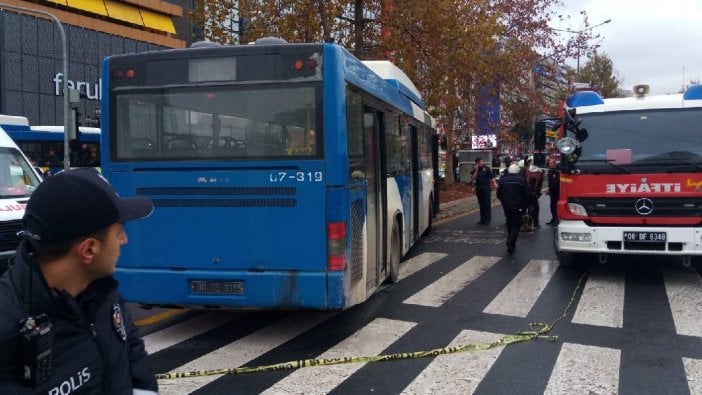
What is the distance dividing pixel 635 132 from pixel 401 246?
3.87 m

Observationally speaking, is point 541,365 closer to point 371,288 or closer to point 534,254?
point 371,288

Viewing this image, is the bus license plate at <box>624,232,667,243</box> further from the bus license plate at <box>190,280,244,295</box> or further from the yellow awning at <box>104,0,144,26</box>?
the yellow awning at <box>104,0,144,26</box>

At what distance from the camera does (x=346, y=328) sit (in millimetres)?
6656

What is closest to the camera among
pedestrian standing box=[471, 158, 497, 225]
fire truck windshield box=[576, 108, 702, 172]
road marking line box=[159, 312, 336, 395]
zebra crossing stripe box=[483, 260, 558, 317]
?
road marking line box=[159, 312, 336, 395]

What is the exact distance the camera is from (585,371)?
5.22 m

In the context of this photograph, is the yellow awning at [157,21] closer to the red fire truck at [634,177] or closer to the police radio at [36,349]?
the red fire truck at [634,177]

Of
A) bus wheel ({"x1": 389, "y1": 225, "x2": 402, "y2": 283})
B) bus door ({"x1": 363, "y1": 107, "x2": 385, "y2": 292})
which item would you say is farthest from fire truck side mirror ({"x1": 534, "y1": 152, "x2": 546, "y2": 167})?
bus door ({"x1": 363, "y1": 107, "x2": 385, "y2": 292})

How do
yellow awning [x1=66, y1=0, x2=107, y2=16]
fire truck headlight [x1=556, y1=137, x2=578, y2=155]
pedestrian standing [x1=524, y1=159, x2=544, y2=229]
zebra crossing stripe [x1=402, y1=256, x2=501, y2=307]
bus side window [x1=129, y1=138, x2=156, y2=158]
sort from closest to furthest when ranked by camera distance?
bus side window [x1=129, y1=138, x2=156, y2=158] → zebra crossing stripe [x1=402, y1=256, x2=501, y2=307] → fire truck headlight [x1=556, y1=137, x2=578, y2=155] → pedestrian standing [x1=524, y1=159, x2=544, y2=229] → yellow awning [x1=66, y1=0, x2=107, y2=16]

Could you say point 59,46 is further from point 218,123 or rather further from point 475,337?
point 475,337

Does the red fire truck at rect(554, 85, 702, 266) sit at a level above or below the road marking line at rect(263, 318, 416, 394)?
above

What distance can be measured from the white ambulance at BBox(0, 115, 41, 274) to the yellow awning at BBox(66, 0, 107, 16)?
29.4 meters

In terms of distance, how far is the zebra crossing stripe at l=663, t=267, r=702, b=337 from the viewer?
21.8 ft

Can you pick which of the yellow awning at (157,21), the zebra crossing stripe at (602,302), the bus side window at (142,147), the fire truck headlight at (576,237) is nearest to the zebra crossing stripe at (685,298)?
the zebra crossing stripe at (602,302)

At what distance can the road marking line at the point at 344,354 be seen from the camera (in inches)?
191
